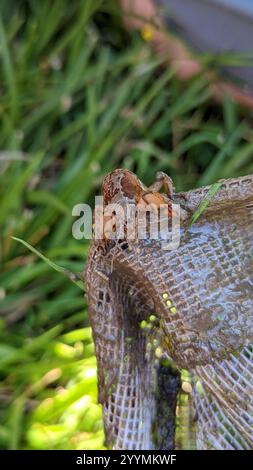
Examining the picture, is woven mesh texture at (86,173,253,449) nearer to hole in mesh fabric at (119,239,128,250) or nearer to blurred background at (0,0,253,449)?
hole in mesh fabric at (119,239,128,250)

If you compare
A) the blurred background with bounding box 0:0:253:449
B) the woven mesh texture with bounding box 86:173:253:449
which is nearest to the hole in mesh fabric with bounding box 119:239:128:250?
the woven mesh texture with bounding box 86:173:253:449

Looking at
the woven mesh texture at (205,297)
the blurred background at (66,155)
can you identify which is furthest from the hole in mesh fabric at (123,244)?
the blurred background at (66,155)

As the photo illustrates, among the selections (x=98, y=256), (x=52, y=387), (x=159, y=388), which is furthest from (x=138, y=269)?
(x=52, y=387)

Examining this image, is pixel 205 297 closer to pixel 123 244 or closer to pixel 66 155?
pixel 123 244

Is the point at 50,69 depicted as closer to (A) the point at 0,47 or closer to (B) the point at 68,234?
(A) the point at 0,47

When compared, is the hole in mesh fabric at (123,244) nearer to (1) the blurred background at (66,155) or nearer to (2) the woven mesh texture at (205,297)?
(2) the woven mesh texture at (205,297)
